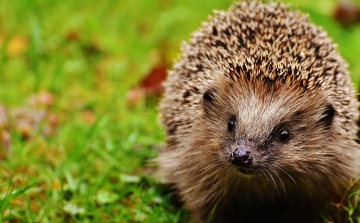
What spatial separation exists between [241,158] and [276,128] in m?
0.32

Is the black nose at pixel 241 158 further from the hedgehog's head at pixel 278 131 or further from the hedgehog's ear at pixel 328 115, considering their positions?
the hedgehog's ear at pixel 328 115

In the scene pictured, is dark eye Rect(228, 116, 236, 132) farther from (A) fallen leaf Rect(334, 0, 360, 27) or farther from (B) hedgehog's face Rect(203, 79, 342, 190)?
(A) fallen leaf Rect(334, 0, 360, 27)

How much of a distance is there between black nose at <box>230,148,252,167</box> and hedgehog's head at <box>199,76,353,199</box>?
0.17 feet

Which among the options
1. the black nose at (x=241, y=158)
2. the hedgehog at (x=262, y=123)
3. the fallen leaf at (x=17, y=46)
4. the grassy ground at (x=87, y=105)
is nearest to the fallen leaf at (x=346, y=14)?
the grassy ground at (x=87, y=105)

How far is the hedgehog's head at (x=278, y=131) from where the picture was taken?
7.43 ft

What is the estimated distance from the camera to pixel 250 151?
7.13 ft

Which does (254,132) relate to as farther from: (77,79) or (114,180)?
(77,79)

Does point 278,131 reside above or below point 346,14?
below

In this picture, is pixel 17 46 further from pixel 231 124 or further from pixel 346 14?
pixel 346 14

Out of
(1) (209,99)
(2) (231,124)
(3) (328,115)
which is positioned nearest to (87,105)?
(1) (209,99)

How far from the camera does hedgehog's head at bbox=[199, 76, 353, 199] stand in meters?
2.26

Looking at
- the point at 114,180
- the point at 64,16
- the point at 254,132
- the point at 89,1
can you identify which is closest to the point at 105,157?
the point at 114,180

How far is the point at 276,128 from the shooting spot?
2314 mm

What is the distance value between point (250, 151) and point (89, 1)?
12.9ft
